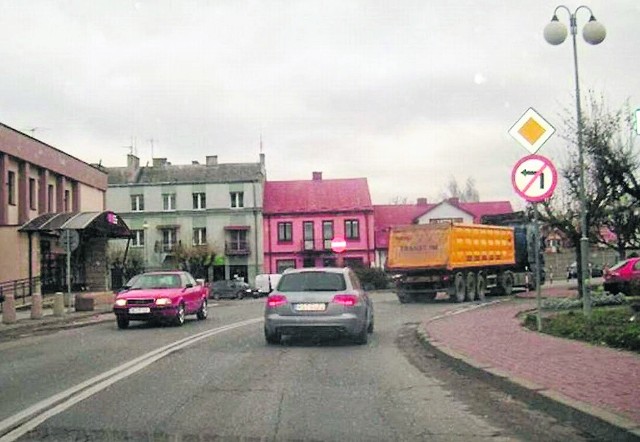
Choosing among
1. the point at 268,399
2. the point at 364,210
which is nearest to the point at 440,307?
the point at 268,399

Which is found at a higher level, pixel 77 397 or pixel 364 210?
pixel 364 210

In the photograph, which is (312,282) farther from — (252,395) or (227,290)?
(227,290)

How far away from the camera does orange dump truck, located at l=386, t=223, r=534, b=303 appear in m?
27.2

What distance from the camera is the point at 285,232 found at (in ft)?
Result: 217

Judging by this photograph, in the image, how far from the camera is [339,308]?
1365 cm

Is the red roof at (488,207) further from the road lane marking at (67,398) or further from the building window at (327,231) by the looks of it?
the road lane marking at (67,398)

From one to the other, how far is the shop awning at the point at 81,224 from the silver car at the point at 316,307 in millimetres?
20474

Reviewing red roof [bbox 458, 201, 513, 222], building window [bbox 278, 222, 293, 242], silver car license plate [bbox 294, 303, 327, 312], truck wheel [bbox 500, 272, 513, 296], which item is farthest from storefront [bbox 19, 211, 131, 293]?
red roof [bbox 458, 201, 513, 222]

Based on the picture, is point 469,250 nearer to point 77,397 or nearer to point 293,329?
point 293,329

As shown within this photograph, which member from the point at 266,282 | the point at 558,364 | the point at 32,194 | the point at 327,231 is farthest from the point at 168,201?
the point at 558,364

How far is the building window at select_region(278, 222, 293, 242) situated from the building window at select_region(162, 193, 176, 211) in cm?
946

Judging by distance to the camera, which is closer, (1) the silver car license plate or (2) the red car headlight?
(1) the silver car license plate

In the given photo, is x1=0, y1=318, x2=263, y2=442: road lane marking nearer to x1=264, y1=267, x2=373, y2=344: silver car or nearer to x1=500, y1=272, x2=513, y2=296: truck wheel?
x1=264, y1=267, x2=373, y2=344: silver car

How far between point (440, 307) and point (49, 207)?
23.4 metres
